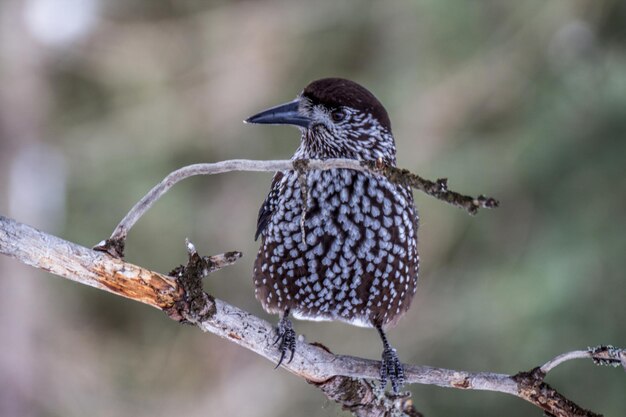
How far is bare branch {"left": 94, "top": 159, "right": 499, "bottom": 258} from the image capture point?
2.85m

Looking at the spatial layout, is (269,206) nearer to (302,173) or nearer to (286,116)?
(286,116)

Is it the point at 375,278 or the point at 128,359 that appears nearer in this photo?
the point at 375,278

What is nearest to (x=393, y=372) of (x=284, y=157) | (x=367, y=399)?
(x=367, y=399)

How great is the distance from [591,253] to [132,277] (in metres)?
6.13

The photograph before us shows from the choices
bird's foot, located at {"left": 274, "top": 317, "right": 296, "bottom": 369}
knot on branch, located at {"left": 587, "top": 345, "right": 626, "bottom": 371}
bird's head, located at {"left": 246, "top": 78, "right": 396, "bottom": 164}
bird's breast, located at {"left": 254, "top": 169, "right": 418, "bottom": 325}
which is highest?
bird's head, located at {"left": 246, "top": 78, "right": 396, "bottom": 164}

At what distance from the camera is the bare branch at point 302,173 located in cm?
285

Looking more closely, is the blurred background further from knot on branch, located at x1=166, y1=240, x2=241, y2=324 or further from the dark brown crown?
knot on branch, located at x1=166, y1=240, x2=241, y2=324

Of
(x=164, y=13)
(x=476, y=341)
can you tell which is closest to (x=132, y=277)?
(x=476, y=341)

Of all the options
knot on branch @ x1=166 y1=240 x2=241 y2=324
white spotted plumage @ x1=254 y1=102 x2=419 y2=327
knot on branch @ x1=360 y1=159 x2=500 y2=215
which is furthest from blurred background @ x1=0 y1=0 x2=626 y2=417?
knot on branch @ x1=360 y1=159 x2=500 y2=215

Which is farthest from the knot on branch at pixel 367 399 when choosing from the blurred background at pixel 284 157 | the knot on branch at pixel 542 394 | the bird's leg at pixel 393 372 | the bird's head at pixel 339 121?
the blurred background at pixel 284 157

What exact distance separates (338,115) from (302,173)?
3.71 feet

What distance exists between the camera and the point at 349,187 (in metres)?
4.20

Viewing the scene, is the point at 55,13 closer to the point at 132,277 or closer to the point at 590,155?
the point at 590,155

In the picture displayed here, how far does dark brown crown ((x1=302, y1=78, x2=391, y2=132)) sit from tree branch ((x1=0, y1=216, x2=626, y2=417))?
1.12 metres
